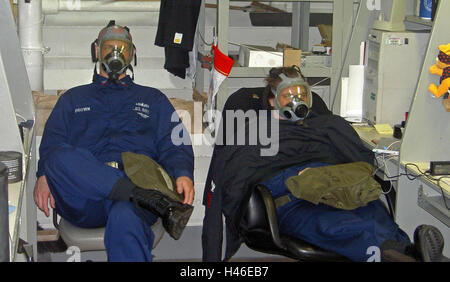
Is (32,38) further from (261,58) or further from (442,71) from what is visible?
(442,71)

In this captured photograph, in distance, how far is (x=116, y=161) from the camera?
129 inches

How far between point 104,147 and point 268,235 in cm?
93

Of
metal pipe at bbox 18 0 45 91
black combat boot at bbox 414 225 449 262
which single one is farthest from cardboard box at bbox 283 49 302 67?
black combat boot at bbox 414 225 449 262

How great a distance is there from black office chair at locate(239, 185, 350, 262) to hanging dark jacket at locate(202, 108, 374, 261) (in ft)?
0.22

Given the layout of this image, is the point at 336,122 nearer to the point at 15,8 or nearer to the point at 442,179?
the point at 442,179

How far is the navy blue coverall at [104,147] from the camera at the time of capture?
A: 9.66 ft

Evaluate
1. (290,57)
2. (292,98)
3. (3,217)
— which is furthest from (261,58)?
(3,217)

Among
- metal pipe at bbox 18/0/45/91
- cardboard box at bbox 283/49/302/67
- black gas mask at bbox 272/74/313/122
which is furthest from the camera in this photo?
metal pipe at bbox 18/0/45/91

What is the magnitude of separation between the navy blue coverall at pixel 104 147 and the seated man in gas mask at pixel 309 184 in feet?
0.77

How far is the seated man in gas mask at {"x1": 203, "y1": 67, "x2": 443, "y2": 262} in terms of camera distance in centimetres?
289

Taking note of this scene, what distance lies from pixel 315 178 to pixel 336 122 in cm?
48

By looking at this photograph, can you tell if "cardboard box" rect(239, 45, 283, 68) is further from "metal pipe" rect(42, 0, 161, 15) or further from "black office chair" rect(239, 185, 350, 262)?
"black office chair" rect(239, 185, 350, 262)

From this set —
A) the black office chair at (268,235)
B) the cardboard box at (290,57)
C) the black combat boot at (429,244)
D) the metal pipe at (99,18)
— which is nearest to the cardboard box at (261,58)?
the cardboard box at (290,57)

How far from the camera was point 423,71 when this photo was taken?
3029mm
